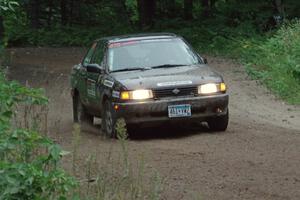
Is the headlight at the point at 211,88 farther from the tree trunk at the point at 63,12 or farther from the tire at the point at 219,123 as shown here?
the tree trunk at the point at 63,12

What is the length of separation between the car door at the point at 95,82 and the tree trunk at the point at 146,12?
24.5 meters

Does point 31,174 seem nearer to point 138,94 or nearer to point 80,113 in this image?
point 138,94

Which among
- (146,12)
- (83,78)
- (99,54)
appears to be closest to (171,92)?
(99,54)

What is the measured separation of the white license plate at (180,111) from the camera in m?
11.8

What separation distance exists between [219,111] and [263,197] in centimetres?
462

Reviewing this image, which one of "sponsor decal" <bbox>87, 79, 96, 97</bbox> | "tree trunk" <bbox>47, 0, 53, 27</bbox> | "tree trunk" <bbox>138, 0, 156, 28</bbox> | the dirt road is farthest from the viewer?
"tree trunk" <bbox>47, 0, 53, 27</bbox>

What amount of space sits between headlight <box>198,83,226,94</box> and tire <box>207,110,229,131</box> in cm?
43

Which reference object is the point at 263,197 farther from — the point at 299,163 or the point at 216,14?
the point at 216,14

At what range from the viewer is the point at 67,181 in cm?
460

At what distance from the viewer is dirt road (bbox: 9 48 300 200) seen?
809 cm

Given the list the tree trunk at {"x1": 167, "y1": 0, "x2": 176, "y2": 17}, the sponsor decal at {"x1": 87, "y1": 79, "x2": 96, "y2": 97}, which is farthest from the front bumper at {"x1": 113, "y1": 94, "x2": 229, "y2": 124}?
the tree trunk at {"x1": 167, "y1": 0, "x2": 176, "y2": 17}

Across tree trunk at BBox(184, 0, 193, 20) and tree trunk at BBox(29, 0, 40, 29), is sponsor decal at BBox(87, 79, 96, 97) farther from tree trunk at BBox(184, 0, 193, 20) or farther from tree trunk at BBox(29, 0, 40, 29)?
tree trunk at BBox(29, 0, 40, 29)

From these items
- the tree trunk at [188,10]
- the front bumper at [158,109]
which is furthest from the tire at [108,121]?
the tree trunk at [188,10]

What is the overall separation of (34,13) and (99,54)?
30.6 metres
